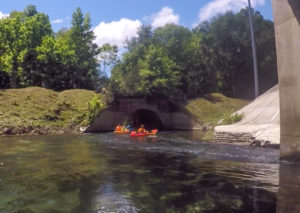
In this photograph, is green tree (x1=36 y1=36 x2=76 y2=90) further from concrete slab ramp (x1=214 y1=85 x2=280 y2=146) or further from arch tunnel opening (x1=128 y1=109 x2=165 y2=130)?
concrete slab ramp (x1=214 y1=85 x2=280 y2=146)

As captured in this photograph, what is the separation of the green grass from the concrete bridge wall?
27185mm

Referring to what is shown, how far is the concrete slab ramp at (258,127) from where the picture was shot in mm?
17359

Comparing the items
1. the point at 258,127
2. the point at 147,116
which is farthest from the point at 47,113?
the point at 258,127

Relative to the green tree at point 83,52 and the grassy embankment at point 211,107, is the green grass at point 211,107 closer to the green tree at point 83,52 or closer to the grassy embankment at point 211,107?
the grassy embankment at point 211,107

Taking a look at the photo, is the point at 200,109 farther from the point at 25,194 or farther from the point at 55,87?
the point at 25,194

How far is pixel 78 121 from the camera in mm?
33562

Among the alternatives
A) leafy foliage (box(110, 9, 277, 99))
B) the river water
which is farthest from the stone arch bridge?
the river water

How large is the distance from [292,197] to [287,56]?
586 centimetres

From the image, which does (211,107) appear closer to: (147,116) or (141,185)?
(147,116)

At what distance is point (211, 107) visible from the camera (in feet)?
137

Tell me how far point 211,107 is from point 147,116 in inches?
393

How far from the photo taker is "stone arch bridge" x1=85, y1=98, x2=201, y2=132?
35.2 metres

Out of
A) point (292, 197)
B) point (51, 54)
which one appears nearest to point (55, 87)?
point (51, 54)

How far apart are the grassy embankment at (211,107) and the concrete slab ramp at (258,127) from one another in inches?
527
